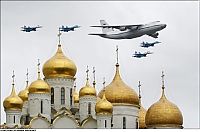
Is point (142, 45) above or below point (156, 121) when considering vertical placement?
above

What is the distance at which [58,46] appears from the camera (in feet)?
228

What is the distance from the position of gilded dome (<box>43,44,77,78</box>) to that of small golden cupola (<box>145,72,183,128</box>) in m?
6.30

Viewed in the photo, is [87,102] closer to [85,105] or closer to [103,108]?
[85,105]

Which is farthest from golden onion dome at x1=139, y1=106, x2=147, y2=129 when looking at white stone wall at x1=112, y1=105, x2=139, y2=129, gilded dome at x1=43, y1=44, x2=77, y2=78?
gilded dome at x1=43, y1=44, x2=77, y2=78

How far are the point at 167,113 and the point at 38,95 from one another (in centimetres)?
927

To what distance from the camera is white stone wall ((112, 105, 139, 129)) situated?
224 feet

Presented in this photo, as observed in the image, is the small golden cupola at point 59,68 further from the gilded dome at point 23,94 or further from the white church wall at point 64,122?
the white church wall at point 64,122

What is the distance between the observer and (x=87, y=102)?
6681cm

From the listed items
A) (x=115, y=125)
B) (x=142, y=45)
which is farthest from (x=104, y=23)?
(x=115, y=125)

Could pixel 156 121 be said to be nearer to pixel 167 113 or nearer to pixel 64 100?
pixel 167 113

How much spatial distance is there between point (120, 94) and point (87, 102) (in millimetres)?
3224

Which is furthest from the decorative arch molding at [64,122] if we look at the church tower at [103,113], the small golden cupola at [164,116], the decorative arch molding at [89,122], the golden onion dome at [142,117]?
the golden onion dome at [142,117]

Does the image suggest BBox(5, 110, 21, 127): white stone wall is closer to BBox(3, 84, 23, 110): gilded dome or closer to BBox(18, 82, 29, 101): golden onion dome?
BBox(3, 84, 23, 110): gilded dome

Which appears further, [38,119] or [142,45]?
[142,45]
